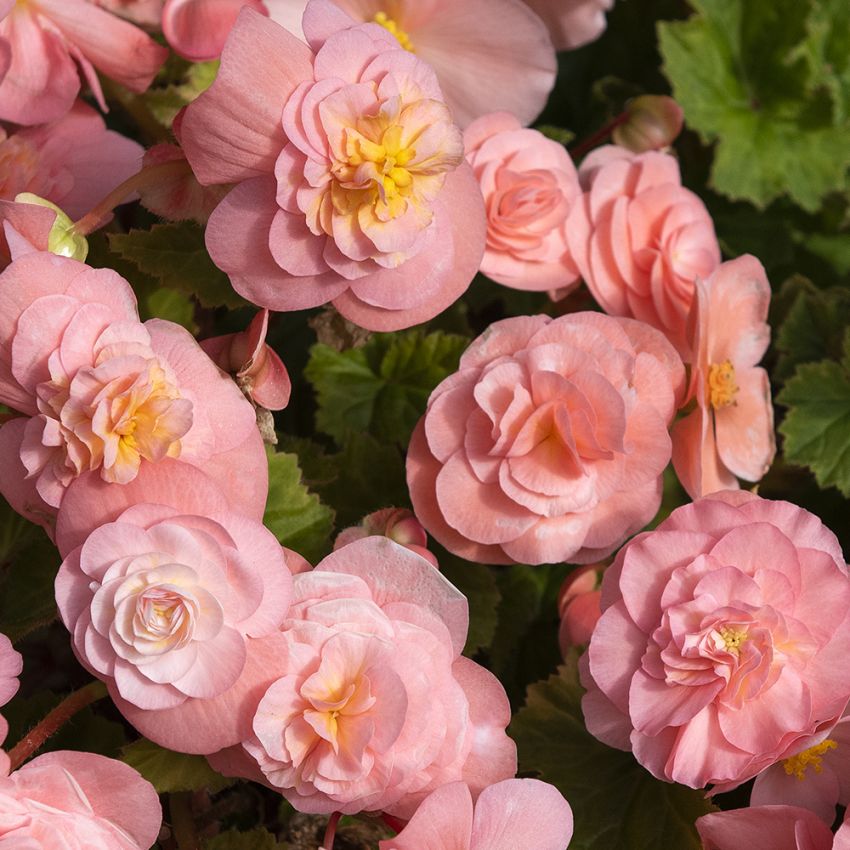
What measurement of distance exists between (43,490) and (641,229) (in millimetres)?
536

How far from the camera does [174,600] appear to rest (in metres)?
0.57

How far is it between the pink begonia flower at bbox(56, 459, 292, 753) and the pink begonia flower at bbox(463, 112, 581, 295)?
0.37 m

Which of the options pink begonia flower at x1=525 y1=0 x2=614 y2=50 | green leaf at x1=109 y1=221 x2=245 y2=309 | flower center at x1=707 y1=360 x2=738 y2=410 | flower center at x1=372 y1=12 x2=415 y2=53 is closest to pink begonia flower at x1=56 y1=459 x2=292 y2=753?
green leaf at x1=109 y1=221 x2=245 y2=309

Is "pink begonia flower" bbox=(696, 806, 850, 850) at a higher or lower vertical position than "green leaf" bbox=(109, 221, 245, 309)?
lower

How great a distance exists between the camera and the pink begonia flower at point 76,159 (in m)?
0.86

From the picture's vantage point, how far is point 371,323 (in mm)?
735

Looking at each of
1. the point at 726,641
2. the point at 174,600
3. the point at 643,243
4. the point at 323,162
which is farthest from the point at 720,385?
the point at 174,600

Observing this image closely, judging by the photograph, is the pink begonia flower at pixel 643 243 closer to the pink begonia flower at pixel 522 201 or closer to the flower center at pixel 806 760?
the pink begonia flower at pixel 522 201

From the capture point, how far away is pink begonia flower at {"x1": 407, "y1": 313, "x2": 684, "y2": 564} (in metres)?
0.73

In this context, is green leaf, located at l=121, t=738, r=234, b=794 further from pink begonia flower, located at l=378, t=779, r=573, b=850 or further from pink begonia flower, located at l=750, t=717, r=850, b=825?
pink begonia flower, located at l=750, t=717, r=850, b=825

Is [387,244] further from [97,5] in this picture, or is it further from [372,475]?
[97,5]

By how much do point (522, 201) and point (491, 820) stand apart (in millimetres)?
481

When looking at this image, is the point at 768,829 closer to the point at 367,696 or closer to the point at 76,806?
the point at 367,696

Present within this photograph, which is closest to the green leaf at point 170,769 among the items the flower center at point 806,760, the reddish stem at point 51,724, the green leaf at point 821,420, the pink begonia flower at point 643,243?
the reddish stem at point 51,724
